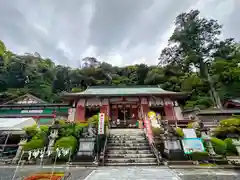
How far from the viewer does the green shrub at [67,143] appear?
241 inches

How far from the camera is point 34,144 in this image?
6391 mm

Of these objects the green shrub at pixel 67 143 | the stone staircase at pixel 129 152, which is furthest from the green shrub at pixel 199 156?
the green shrub at pixel 67 143

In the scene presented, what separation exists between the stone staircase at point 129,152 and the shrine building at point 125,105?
5.05 meters

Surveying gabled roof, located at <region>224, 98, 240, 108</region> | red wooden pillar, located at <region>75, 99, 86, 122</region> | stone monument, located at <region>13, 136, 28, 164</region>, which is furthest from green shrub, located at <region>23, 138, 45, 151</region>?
gabled roof, located at <region>224, 98, 240, 108</region>

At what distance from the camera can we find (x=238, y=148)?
6328mm

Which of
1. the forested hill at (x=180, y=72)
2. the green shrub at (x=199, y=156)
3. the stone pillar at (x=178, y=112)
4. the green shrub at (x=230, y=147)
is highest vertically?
the forested hill at (x=180, y=72)

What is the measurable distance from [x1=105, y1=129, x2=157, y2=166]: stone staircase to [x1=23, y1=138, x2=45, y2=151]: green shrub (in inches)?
135

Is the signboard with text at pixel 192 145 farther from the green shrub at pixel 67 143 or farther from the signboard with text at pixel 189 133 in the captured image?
the green shrub at pixel 67 143

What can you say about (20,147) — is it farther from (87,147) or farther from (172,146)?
(172,146)

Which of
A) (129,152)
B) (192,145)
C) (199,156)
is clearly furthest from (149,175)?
(199,156)

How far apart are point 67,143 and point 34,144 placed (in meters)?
1.76

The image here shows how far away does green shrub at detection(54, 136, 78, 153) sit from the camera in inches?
241

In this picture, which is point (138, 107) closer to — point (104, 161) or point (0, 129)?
point (104, 161)

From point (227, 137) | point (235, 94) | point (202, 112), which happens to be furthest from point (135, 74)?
point (227, 137)
